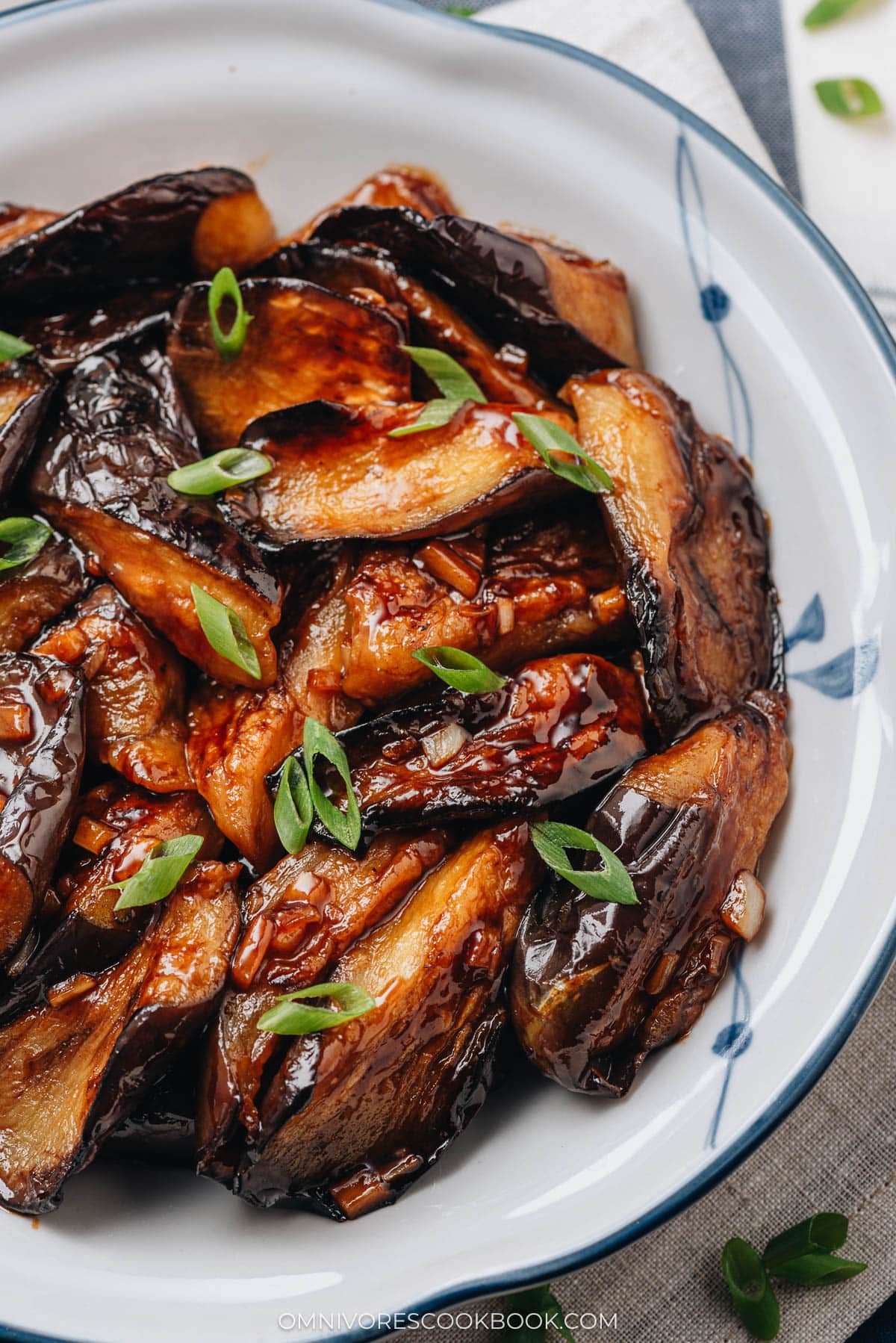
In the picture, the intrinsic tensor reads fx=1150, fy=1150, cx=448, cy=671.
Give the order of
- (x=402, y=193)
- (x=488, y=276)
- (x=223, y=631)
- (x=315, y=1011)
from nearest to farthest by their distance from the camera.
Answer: (x=315, y=1011)
(x=223, y=631)
(x=488, y=276)
(x=402, y=193)

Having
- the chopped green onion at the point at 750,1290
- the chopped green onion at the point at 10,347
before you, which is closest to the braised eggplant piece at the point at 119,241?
the chopped green onion at the point at 10,347

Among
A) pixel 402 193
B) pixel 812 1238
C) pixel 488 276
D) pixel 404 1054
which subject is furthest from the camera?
pixel 402 193

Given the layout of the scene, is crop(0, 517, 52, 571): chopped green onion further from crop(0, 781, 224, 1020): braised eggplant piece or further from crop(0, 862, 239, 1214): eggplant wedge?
crop(0, 862, 239, 1214): eggplant wedge

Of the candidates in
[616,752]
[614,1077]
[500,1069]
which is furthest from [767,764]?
[500,1069]

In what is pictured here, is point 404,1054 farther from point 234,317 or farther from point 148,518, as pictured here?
point 234,317

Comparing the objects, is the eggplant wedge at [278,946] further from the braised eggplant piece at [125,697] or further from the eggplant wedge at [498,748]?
the braised eggplant piece at [125,697]

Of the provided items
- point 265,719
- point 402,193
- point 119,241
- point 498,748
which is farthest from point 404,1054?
point 402,193

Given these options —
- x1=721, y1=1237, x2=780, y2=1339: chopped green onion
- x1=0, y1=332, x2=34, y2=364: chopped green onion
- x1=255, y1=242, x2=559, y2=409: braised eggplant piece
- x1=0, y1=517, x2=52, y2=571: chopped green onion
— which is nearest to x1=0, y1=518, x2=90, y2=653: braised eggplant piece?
x1=0, y1=517, x2=52, y2=571: chopped green onion
